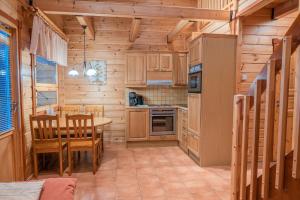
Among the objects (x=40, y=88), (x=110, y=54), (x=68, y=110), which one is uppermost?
(x=110, y=54)

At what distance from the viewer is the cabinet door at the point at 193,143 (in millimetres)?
3734

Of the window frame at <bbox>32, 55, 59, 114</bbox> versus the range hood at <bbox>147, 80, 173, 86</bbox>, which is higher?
the range hood at <bbox>147, 80, 173, 86</bbox>

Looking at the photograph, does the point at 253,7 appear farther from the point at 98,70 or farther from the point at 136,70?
the point at 98,70

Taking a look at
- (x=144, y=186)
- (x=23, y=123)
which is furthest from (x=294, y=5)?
(x=23, y=123)

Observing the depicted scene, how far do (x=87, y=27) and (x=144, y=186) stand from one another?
339 cm

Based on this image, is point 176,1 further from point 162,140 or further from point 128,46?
point 162,140

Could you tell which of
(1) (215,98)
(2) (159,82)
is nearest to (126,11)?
(1) (215,98)

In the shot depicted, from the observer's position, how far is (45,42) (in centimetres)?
352

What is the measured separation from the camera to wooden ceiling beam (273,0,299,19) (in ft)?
10.3

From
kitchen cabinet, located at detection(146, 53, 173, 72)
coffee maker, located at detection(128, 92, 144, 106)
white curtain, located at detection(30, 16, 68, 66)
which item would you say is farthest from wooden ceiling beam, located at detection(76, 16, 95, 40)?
coffee maker, located at detection(128, 92, 144, 106)

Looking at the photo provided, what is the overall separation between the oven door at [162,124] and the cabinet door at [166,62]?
1.13m

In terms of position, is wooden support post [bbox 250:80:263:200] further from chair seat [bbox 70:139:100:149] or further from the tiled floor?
chair seat [bbox 70:139:100:149]

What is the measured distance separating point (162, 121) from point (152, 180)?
6.46 feet

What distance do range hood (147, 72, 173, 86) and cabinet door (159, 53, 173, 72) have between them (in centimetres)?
11
